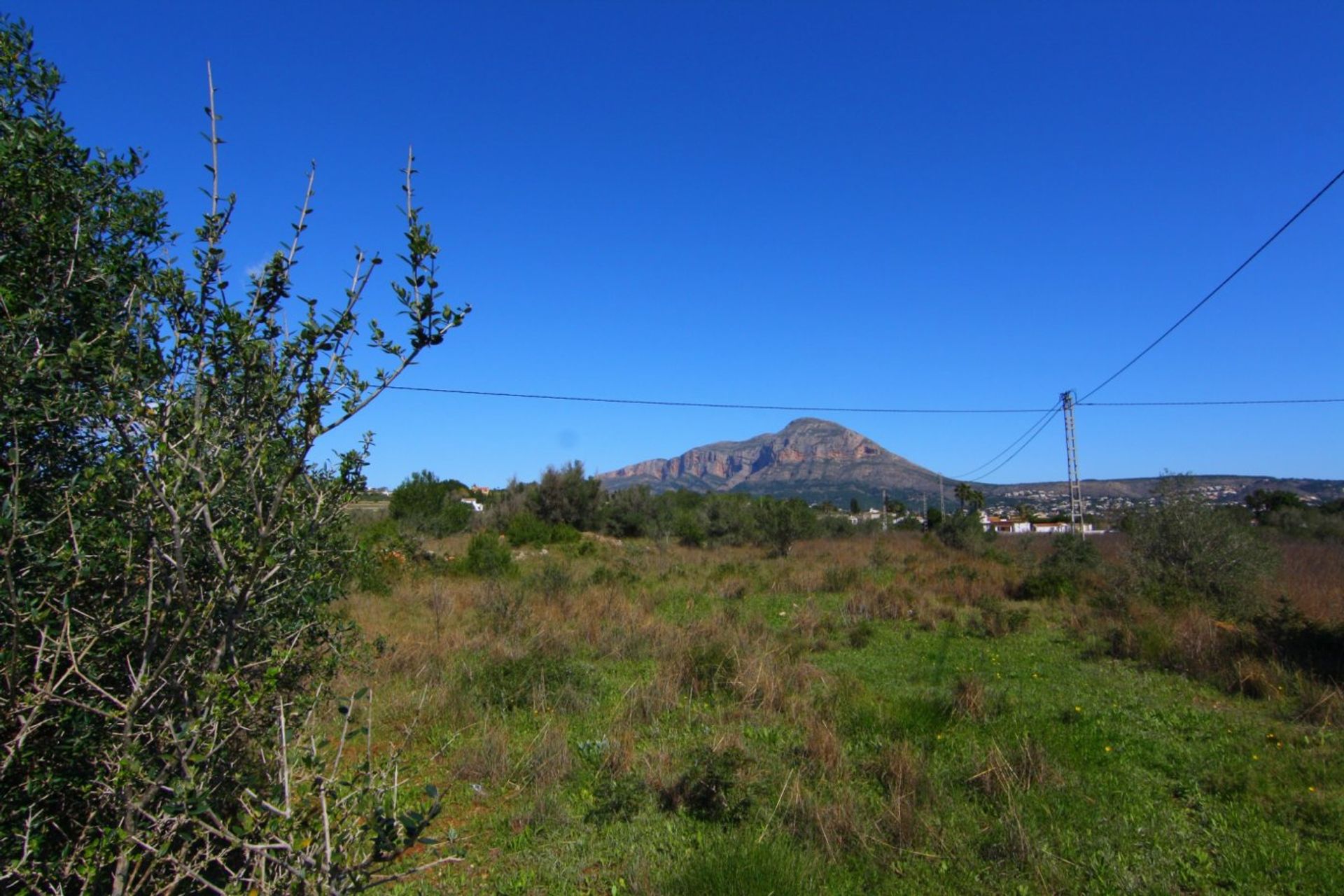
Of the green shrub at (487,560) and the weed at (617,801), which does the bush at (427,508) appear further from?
the weed at (617,801)

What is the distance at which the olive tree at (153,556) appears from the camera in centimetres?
193

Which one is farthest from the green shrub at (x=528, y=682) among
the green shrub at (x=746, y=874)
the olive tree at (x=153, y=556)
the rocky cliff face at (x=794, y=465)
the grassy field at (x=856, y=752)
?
the rocky cliff face at (x=794, y=465)

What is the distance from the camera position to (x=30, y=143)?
8.02 ft

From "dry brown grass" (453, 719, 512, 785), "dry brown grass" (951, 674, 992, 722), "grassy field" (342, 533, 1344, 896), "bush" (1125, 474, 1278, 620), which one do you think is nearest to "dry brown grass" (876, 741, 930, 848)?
"grassy field" (342, 533, 1344, 896)

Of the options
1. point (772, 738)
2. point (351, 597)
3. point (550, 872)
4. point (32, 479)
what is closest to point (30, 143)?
point (32, 479)

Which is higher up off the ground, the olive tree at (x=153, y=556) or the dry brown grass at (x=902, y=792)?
the olive tree at (x=153, y=556)

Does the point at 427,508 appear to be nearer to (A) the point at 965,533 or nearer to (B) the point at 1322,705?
(A) the point at 965,533

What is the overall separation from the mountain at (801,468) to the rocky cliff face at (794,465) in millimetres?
97

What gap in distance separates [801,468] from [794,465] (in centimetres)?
347

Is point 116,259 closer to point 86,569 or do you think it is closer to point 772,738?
point 86,569

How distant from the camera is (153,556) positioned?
2.00m

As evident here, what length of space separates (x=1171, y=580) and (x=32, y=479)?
1609cm

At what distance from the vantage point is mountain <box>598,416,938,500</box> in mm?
84562

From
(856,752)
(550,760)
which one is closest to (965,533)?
(856,752)
